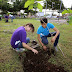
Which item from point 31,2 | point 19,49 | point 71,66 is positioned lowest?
point 71,66

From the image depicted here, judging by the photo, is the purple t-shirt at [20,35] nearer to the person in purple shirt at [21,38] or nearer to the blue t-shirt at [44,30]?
the person in purple shirt at [21,38]

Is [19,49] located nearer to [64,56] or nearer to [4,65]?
[4,65]

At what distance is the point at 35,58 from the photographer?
7.57ft

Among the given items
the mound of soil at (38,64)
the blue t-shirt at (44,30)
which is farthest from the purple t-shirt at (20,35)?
the blue t-shirt at (44,30)

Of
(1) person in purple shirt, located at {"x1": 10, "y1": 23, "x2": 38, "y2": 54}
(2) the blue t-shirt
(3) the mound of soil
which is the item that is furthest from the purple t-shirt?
(2) the blue t-shirt

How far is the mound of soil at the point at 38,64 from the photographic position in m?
1.90

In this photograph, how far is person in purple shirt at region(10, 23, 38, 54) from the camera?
7.11ft

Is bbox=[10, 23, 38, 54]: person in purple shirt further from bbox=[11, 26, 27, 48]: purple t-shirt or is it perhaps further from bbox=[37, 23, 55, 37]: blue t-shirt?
bbox=[37, 23, 55, 37]: blue t-shirt

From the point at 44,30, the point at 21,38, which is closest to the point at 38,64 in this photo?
the point at 21,38

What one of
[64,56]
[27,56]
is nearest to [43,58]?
[27,56]

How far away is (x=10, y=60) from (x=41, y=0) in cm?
181

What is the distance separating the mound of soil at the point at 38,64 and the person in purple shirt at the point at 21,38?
28cm

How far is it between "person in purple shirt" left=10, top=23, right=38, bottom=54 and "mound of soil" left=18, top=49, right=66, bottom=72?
0.28 metres

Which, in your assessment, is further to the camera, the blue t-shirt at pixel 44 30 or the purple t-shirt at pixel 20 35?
the blue t-shirt at pixel 44 30
